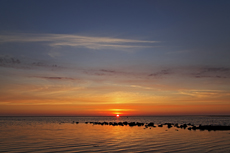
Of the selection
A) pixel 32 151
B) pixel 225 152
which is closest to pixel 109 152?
pixel 32 151

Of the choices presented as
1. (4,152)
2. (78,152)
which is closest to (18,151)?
(4,152)

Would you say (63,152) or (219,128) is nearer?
(63,152)

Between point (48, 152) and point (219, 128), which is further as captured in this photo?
point (219, 128)

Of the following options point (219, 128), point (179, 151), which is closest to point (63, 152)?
point (179, 151)

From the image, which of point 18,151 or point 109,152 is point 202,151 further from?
point 18,151

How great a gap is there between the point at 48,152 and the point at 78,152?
11.5 feet

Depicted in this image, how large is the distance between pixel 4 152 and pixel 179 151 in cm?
2085

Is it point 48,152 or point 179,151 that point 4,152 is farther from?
point 179,151

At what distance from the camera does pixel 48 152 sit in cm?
2391

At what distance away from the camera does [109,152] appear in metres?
23.9

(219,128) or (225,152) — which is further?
(219,128)

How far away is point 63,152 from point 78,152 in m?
1.76

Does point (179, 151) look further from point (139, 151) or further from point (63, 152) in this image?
point (63, 152)

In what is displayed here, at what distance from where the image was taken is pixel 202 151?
24.8 m
